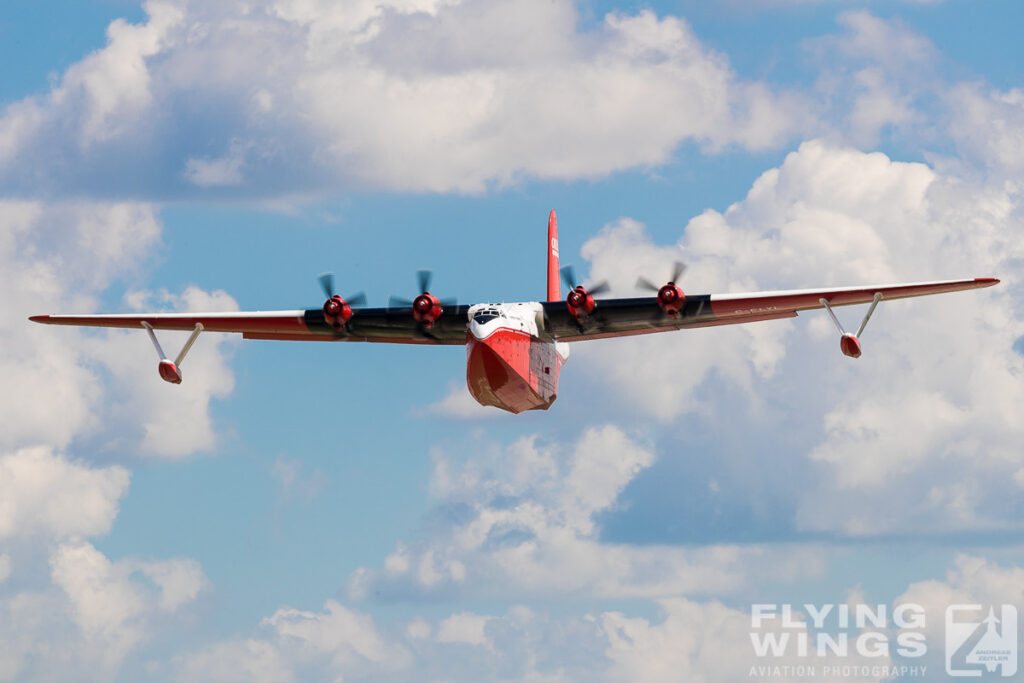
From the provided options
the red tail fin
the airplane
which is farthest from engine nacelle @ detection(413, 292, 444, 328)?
the red tail fin

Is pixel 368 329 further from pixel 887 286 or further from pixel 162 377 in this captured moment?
pixel 887 286

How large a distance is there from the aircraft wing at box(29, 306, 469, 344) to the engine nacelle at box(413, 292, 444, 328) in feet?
1.92

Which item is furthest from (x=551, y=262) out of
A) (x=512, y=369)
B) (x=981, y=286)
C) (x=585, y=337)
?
(x=981, y=286)

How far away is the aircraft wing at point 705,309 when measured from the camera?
49531mm

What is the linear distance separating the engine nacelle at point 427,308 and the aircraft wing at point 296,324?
1.92ft

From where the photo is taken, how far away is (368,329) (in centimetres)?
5484

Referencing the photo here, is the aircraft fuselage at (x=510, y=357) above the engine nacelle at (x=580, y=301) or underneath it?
underneath

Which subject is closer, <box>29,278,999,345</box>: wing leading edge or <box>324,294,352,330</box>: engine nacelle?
<box>29,278,999,345</box>: wing leading edge

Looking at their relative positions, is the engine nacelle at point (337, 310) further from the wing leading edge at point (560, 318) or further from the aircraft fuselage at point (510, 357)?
the aircraft fuselage at point (510, 357)

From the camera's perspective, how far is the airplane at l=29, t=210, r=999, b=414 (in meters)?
49.4

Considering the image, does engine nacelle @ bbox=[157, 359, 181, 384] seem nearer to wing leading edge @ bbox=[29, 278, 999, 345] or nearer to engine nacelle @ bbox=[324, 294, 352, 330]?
wing leading edge @ bbox=[29, 278, 999, 345]

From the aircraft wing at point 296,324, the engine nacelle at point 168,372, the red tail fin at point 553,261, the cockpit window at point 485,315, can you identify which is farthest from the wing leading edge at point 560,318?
the red tail fin at point 553,261

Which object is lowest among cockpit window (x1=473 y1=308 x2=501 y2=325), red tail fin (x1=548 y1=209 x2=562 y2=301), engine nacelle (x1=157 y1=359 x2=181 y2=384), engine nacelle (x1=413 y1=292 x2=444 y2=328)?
engine nacelle (x1=157 y1=359 x2=181 y2=384)

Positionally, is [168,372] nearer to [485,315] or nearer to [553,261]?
[485,315]
